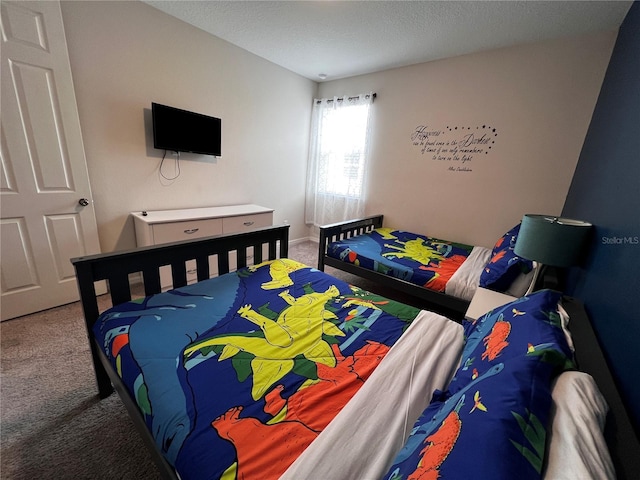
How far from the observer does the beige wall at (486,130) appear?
236 cm

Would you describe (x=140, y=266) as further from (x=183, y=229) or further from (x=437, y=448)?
(x=437, y=448)

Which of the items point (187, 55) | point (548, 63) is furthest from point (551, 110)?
point (187, 55)

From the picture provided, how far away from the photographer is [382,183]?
354 centimetres

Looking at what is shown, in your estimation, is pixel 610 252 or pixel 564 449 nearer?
pixel 564 449

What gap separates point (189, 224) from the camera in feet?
8.29

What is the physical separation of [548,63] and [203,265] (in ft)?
11.3

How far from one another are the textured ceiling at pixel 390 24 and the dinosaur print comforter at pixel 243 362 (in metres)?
2.29

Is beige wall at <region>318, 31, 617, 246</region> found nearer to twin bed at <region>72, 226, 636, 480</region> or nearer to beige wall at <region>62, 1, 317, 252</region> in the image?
beige wall at <region>62, 1, 317, 252</region>

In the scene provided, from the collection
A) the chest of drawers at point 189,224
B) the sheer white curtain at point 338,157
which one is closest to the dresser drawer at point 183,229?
the chest of drawers at point 189,224

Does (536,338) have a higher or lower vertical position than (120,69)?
lower

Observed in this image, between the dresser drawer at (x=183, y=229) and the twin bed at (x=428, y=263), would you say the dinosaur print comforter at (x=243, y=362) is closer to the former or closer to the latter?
the twin bed at (x=428, y=263)

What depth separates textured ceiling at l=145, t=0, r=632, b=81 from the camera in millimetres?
1996

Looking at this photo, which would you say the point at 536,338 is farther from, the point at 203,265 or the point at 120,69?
the point at 120,69
